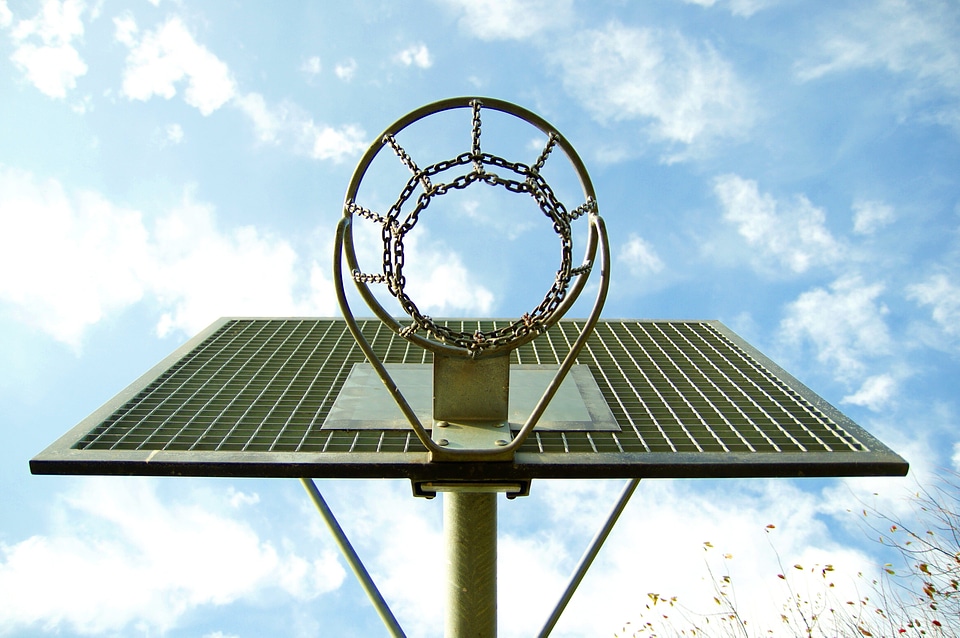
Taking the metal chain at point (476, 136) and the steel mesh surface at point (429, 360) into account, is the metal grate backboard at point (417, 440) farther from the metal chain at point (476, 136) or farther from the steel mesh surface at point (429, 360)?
the metal chain at point (476, 136)

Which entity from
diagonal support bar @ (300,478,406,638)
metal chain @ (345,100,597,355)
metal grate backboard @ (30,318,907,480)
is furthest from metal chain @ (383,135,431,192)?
diagonal support bar @ (300,478,406,638)

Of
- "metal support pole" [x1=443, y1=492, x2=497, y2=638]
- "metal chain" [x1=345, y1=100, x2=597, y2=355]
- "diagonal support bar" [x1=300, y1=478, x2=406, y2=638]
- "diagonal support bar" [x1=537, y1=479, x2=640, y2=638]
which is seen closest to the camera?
"metal chain" [x1=345, y1=100, x2=597, y2=355]

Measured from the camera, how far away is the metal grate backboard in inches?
117

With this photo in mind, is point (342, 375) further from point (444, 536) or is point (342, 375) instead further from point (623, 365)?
point (623, 365)

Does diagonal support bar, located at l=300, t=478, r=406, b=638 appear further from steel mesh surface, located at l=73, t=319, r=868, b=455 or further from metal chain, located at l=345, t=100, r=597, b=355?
metal chain, located at l=345, t=100, r=597, b=355

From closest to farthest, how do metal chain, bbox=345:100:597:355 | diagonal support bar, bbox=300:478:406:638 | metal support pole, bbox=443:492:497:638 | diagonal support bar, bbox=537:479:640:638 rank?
metal chain, bbox=345:100:597:355
metal support pole, bbox=443:492:497:638
diagonal support bar, bbox=300:478:406:638
diagonal support bar, bbox=537:479:640:638

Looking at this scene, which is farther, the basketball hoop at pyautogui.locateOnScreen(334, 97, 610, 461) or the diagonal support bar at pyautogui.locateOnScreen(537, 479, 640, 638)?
the diagonal support bar at pyautogui.locateOnScreen(537, 479, 640, 638)

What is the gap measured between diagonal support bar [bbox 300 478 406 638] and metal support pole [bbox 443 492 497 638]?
284mm

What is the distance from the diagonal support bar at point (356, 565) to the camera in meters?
3.79

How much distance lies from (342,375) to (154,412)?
2.98ft

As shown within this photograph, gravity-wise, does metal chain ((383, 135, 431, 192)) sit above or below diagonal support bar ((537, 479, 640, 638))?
above

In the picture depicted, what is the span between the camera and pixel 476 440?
2.98 metres

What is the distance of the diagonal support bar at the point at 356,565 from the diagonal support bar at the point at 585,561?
795 millimetres

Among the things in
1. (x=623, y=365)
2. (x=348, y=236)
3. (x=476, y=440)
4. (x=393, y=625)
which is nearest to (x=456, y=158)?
(x=348, y=236)
